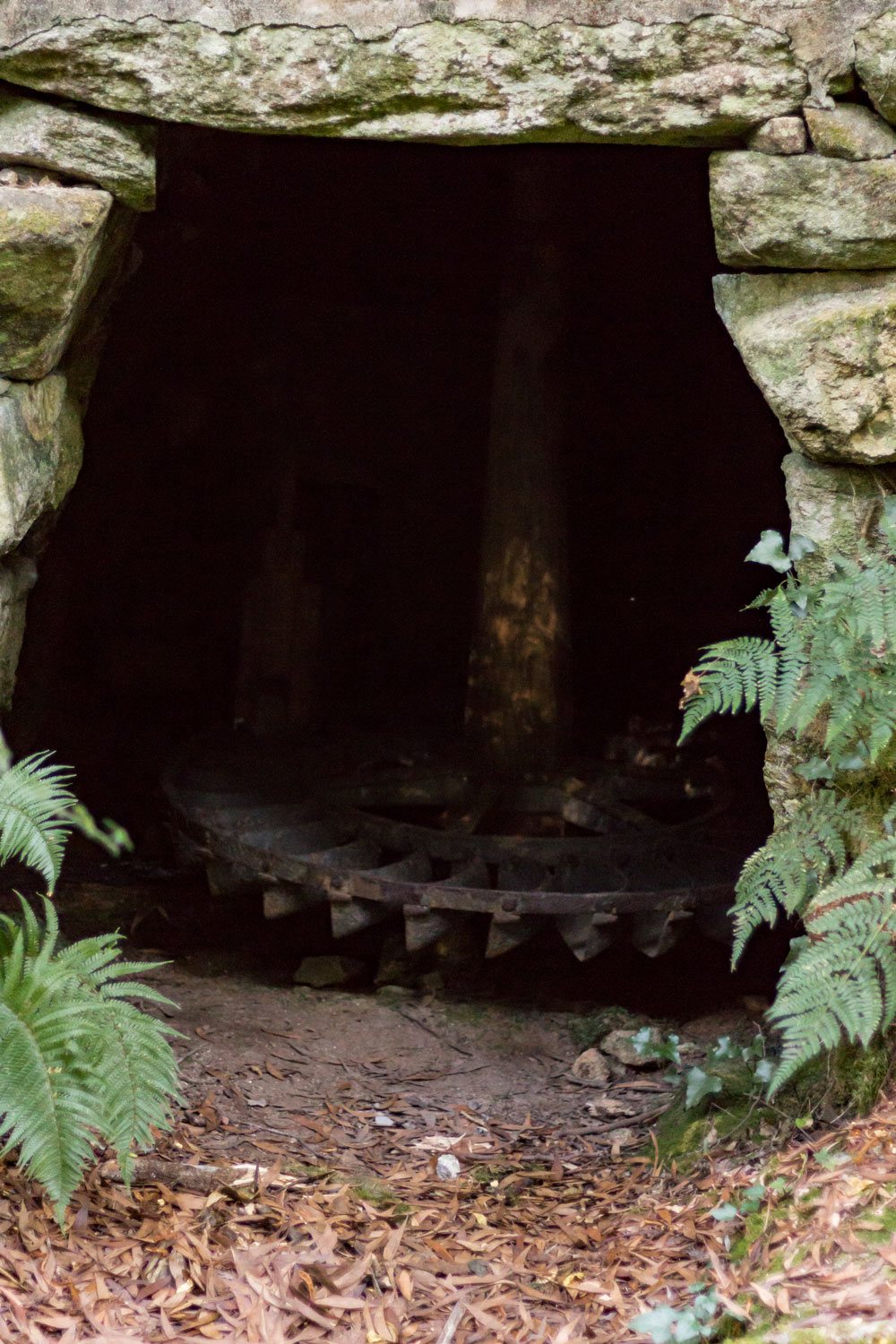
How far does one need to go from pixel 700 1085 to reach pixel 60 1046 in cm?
130

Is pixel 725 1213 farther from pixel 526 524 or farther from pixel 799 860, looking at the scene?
pixel 526 524

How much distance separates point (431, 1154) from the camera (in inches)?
113

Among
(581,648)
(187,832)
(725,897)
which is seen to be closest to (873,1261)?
(725,897)

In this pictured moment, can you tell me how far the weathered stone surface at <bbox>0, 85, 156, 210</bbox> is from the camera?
2.44m

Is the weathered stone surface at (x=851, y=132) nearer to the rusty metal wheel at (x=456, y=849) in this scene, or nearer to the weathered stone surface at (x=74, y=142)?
the weathered stone surface at (x=74, y=142)

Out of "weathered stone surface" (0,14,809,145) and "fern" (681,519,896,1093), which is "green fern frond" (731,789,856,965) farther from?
"weathered stone surface" (0,14,809,145)

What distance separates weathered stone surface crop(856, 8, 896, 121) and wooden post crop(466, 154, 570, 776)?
2261mm

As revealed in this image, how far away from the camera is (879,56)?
90.0 inches

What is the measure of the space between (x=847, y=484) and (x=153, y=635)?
4212 millimetres

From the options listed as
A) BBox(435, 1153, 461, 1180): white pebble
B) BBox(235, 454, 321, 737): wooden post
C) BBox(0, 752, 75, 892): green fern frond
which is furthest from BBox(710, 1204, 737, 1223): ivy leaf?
BBox(235, 454, 321, 737): wooden post

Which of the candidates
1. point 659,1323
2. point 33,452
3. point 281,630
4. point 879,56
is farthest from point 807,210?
point 281,630

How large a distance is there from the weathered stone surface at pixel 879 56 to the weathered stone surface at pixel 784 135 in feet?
0.44

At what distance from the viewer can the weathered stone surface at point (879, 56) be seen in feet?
7.48

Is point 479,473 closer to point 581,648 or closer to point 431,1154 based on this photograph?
point 581,648
